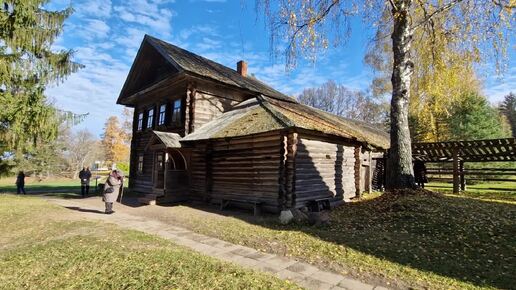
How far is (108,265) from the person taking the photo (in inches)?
226

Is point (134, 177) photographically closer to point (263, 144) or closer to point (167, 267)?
point (263, 144)

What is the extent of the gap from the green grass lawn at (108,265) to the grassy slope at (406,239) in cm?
188

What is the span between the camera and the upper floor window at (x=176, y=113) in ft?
56.8

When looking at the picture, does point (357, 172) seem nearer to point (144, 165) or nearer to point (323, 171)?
point (323, 171)

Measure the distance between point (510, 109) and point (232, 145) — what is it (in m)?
67.8

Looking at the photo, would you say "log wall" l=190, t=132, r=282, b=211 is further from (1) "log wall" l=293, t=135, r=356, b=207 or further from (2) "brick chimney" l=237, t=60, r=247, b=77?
(2) "brick chimney" l=237, t=60, r=247, b=77

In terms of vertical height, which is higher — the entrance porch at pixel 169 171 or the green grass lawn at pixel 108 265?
the entrance porch at pixel 169 171

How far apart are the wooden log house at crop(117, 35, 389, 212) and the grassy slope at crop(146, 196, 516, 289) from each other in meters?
2.15

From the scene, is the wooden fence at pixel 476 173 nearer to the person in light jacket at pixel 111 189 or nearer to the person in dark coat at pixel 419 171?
the person in dark coat at pixel 419 171

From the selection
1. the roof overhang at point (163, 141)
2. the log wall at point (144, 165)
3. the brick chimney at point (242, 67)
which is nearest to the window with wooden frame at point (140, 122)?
the log wall at point (144, 165)

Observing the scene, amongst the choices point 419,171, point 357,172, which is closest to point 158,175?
point 357,172

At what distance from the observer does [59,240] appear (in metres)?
7.73

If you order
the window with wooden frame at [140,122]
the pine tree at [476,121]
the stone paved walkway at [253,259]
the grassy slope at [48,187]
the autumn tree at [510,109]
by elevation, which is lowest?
the grassy slope at [48,187]

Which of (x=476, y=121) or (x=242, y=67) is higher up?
(x=242, y=67)
